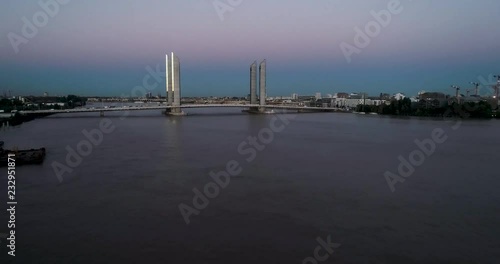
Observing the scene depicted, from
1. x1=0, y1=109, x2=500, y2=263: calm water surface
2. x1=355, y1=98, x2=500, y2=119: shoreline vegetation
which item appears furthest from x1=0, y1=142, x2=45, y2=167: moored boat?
x1=355, y1=98, x2=500, y2=119: shoreline vegetation

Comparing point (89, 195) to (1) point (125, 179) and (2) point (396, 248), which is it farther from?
(2) point (396, 248)

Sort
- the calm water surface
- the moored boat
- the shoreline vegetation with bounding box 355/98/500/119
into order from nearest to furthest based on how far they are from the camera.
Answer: the calm water surface, the moored boat, the shoreline vegetation with bounding box 355/98/500/119

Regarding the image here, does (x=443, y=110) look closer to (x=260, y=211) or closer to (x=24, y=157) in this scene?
(x=260, y=211)

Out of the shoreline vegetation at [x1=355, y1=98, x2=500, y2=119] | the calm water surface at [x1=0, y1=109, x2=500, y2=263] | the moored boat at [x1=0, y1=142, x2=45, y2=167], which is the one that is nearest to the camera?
the calm water surface at [x1=0, y1=109, x2=500, y2=263]

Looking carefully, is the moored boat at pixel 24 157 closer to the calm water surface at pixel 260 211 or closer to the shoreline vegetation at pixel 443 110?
the calm water surface at pixel 260 211

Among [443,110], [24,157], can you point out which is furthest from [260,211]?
[443,110]

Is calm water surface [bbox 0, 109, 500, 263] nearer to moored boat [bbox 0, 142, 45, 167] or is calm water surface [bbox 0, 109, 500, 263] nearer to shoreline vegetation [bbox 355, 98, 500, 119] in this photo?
moored boat [bbox 0, 142, 45, 167]

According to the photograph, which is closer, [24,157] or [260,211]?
[260,211]
